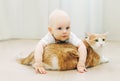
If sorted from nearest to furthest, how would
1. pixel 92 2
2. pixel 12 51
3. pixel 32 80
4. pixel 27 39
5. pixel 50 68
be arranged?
1. pixel 32 80
2. pixel 50 68
3. pixel 12 51
4. pixel 92 2
5. pixel 27 39

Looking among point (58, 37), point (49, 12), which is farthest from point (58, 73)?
point (49, 12)

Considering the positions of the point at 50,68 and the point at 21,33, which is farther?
the point at 21,33

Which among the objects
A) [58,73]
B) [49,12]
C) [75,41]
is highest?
[49,12]

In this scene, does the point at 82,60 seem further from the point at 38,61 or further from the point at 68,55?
the point at 38,61

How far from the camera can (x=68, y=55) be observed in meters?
1.25

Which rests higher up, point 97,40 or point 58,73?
point 97,40

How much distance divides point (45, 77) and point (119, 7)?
1.10 metres

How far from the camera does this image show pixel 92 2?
76.5 inches

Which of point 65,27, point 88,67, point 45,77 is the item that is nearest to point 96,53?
point 88,67

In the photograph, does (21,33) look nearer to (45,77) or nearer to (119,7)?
(119,7)

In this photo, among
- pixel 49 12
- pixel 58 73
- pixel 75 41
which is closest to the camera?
pixel 58 73

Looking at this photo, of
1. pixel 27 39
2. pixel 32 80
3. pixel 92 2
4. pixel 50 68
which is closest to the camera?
pixel 32 80

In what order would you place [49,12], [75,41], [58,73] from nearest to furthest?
[58,73] < [75,41] < [49,12]

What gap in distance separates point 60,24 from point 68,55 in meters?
0.15
